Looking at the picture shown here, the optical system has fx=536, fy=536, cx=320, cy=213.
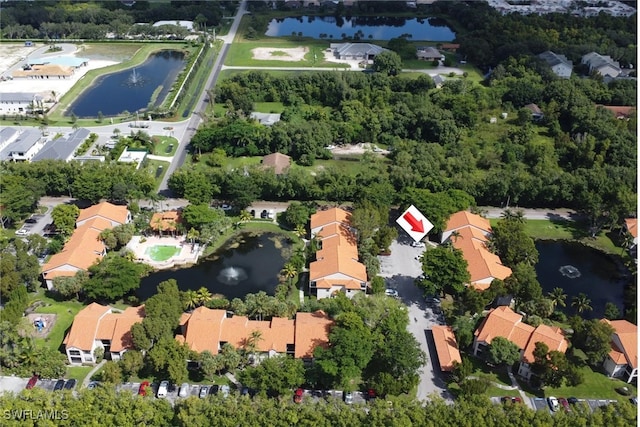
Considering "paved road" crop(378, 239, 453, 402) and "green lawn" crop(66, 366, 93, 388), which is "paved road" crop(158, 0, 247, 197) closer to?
"green lawn" crop(66, 366, 93, 388)

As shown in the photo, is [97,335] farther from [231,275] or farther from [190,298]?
[231,275]

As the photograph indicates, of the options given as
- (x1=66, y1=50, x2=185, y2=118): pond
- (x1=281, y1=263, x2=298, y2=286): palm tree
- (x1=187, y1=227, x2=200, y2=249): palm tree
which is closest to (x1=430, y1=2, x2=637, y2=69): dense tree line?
(x1=66, y1=50, x2=185, y2=118): pond

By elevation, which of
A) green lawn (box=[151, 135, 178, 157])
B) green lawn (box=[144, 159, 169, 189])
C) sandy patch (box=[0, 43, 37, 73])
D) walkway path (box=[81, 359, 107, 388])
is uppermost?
sandy patch (box=[0, 43, 37, 73])

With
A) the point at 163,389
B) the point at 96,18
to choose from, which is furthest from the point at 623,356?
the point at 96,18

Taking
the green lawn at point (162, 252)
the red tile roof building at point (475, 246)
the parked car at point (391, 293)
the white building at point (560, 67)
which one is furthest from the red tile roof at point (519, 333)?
the white building at point (560, 67)

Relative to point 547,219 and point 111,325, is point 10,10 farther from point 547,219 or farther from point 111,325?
point 547,219

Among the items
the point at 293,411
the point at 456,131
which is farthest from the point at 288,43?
the point at 293,411

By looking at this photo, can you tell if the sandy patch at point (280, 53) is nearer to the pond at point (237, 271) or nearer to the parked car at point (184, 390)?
the pond at point (237, 271)
